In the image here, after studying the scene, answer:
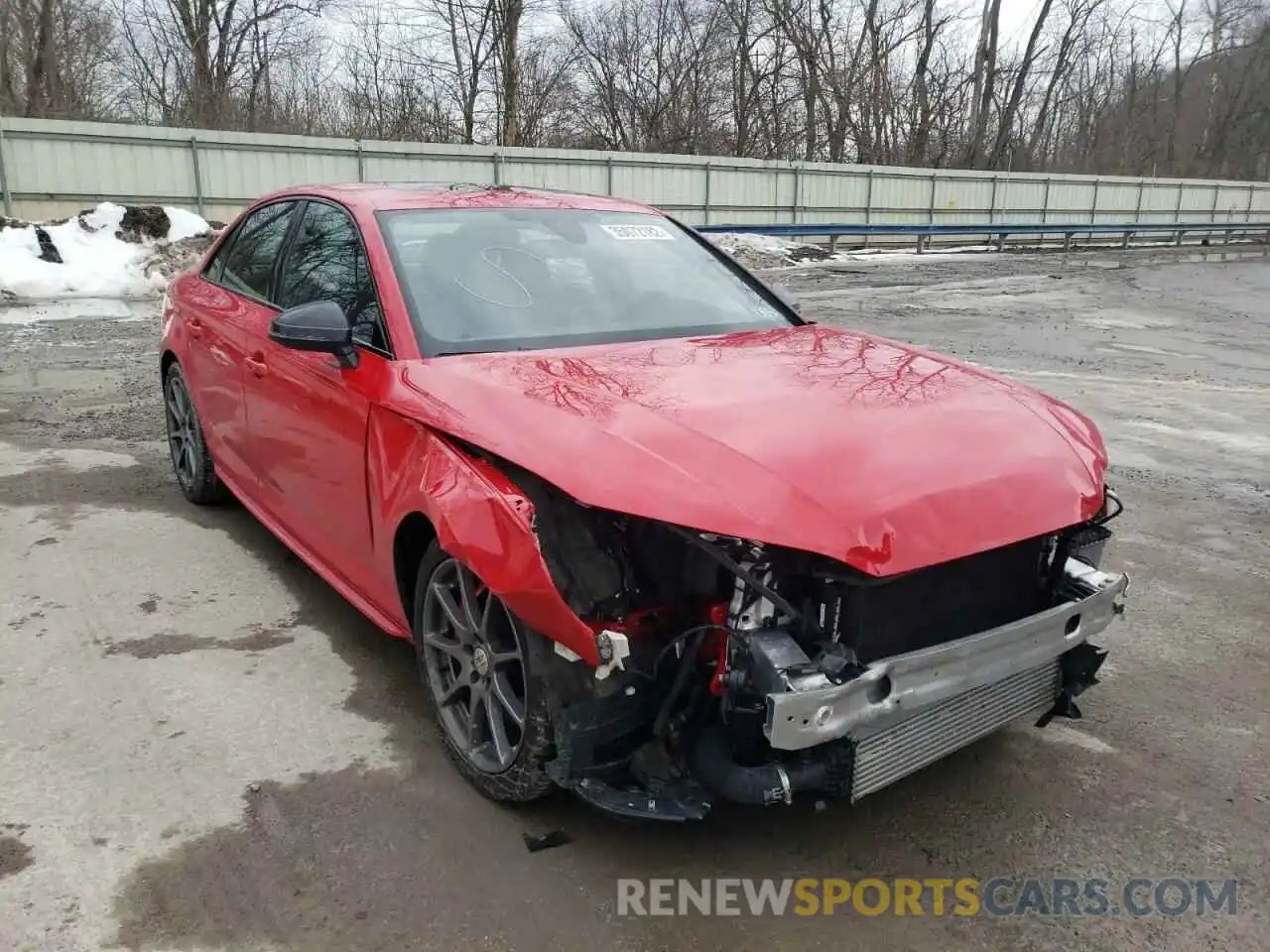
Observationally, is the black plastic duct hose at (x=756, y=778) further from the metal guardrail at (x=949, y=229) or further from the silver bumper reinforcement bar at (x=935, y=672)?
the metal guardrail at (x=949, y=229)

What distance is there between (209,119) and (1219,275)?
2481 cm

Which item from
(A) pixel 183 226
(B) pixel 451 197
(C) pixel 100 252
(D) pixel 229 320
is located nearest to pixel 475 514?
(B) pixel 451 197

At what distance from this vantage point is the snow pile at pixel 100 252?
14.0 meters

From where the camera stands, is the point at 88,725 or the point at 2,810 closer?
the point at 2,810

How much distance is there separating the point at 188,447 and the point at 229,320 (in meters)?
1.22

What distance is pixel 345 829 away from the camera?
2.67m

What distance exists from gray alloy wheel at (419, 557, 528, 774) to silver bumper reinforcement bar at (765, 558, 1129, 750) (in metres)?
0.73

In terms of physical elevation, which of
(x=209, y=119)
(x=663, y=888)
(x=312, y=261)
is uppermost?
(x=209, y=119)

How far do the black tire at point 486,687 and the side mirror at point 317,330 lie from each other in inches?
29.8

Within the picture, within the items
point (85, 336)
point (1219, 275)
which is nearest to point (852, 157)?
point (1219, 275)

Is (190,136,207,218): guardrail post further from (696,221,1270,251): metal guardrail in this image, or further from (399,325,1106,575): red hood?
(399,325,1106,575): red hood

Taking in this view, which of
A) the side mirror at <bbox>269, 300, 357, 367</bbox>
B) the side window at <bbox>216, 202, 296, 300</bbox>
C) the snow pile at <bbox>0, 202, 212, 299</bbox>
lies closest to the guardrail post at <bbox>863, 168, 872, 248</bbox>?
the snow pile at <bbox>0, 202, 212, 299</bbox>

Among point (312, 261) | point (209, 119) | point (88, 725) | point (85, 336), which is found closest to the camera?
point (88, 725)

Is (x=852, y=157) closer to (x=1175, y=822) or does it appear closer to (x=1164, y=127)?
(x=1164, y=127)
